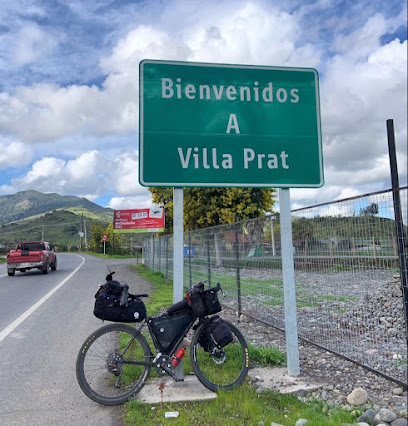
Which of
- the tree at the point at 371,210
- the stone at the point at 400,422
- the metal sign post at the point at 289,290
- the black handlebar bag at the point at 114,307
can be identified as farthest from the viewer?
the metal sign post at the point at 289,290

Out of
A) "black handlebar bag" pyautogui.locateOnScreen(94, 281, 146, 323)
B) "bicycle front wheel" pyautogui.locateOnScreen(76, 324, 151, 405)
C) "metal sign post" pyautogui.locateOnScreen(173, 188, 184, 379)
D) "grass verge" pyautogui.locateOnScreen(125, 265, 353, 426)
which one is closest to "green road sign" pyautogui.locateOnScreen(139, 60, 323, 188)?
"metal sign post" pyautogui.locateOnScreen(173, 188, 184, 379)

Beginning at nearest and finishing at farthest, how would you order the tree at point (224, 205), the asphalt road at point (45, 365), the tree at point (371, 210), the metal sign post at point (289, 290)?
the asphalt road at point (45, 365), the tree at point (371, 210), the metal sign post at point (289, 290), the tree at point (224, 205)

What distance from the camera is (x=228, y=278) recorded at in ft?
28.7

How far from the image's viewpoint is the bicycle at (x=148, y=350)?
421cm

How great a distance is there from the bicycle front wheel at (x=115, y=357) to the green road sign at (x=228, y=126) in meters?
1.63

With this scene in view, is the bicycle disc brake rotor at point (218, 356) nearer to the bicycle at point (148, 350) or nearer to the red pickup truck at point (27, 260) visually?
the bicycle at point (148, 350)

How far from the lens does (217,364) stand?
4695 millimetres

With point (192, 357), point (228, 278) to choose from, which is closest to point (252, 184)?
point (192, 357)

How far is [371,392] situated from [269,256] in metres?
2.87

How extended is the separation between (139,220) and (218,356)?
30.7 m

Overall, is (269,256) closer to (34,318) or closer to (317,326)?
(317,326)

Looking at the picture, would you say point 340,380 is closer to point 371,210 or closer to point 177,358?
point 177,358

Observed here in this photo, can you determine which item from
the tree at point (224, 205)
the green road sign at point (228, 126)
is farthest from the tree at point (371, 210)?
the tree at point (224, 205)

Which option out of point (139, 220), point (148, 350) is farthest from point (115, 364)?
point (139, 220)
